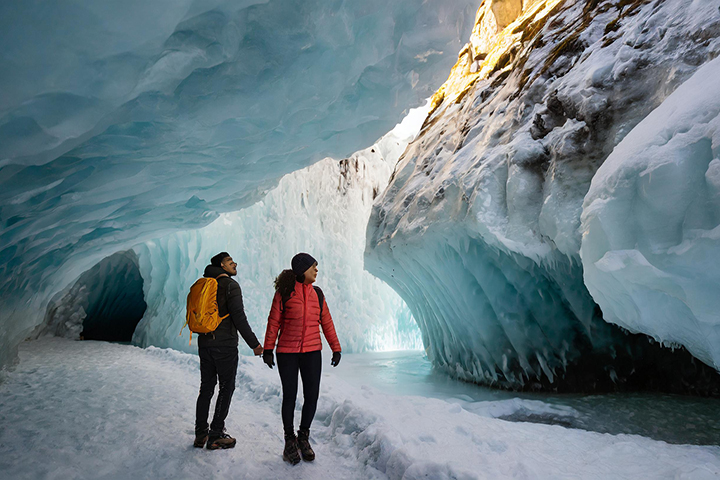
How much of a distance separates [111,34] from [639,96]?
389 centimetres

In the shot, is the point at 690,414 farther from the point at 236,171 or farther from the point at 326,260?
the point at 326,260

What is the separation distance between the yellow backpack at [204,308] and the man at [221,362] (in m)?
0.05

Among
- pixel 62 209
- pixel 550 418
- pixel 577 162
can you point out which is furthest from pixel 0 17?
pixel 550 418

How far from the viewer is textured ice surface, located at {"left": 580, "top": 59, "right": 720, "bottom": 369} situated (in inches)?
81.2

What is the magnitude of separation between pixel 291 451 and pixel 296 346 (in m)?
0.65

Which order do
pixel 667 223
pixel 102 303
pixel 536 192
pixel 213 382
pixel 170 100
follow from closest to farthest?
pixel 667 223 → pixel 213 382 → pixel 170 100 → pixel 536 192 → pixel 102 303

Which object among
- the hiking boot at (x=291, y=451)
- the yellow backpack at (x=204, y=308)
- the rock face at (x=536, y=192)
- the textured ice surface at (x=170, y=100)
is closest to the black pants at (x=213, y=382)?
the yellow backpack at (x=204, y=308)

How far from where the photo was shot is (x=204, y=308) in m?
2.54

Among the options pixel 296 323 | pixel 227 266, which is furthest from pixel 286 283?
pixel 227 266

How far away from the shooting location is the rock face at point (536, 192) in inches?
131

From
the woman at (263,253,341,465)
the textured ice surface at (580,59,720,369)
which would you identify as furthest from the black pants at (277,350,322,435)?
the textured ice surface at (580,59,720,369)

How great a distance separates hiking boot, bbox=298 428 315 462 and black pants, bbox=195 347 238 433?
1.73ft

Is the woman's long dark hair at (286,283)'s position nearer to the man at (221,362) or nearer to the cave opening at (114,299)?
the man at (221,362)

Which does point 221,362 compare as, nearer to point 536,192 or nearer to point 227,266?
point 227,266
